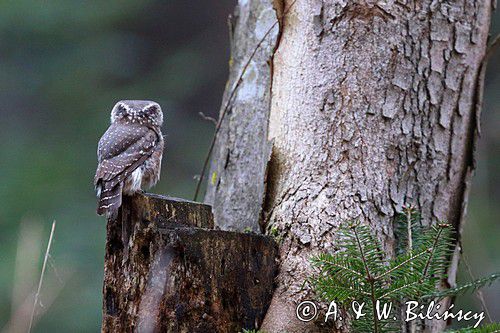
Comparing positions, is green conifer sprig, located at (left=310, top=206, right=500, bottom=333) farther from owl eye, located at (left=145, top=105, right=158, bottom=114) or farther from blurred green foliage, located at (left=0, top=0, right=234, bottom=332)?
blurred green foliage, located at (left=0, top=0, right=234, bottom=332)

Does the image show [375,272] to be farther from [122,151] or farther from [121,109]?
[121,109]

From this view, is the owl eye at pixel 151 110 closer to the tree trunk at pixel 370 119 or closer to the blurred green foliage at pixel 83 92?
the tree trunk at pixel 370 119

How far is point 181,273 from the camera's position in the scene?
312 cm

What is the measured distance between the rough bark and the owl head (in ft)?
1.44

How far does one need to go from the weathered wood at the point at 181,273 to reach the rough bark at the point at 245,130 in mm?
979

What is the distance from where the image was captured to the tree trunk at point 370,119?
3.49m

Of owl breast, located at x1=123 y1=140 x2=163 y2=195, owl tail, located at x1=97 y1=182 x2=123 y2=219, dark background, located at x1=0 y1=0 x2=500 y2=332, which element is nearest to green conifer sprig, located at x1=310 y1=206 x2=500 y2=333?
owl tail, located at x1=97 y1=182 x2=123 y2=219

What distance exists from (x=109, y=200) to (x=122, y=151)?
52cm

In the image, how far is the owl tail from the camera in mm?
3601

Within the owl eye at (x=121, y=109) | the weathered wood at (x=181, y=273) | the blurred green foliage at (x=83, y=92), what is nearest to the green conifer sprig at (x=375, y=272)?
the weathered wood at (x=181, y=273)

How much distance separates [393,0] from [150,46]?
7.82 m

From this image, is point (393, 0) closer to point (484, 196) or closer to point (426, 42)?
point (426, 42)

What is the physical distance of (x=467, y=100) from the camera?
378 cm

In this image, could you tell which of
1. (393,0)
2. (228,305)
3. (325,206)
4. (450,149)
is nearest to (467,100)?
(450,149)
